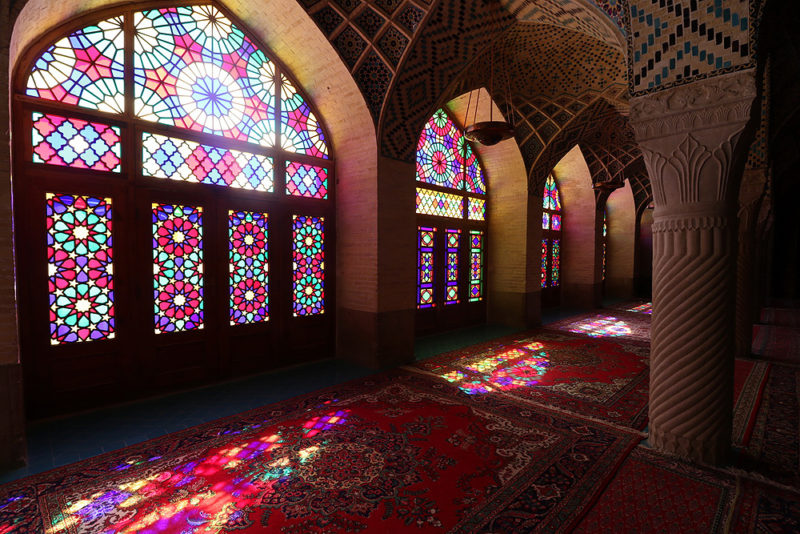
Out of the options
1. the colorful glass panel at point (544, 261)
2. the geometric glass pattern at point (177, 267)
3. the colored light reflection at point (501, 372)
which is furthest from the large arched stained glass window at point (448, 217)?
the geometric glass pattern at point (177, 267)

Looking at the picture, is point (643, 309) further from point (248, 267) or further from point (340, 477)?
point (340, 477)

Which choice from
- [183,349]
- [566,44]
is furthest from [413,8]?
[183,349]

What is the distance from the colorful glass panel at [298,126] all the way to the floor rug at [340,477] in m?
3.34

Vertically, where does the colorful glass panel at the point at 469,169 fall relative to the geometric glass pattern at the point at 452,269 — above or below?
above

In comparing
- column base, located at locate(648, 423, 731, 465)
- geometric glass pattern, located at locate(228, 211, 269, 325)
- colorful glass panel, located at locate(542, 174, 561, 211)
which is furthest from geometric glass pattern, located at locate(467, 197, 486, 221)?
column base, located at locate(648, 423, 731, 465)

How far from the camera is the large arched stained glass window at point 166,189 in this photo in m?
3.62

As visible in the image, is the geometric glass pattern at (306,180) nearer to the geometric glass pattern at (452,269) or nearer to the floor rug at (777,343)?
the geometric glass pattern at (452,269)

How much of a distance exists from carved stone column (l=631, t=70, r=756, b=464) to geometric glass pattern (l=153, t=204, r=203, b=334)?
4.38m

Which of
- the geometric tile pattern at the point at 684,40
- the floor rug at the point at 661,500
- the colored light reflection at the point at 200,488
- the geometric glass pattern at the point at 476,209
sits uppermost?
the geometric tile pattern at the point at 684,40

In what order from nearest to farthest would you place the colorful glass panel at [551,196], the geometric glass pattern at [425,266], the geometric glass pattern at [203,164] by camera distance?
1. the geometric glass pattern at [203,164]
2. the geometric glass pattern at [425,266]
3. the colorful glass panel at [551,196]

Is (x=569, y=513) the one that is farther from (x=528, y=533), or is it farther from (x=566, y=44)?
(x=566, y=44)

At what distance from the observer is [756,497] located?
251 centimetres

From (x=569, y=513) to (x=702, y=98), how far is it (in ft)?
9.25

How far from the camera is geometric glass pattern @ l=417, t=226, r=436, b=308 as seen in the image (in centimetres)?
726
